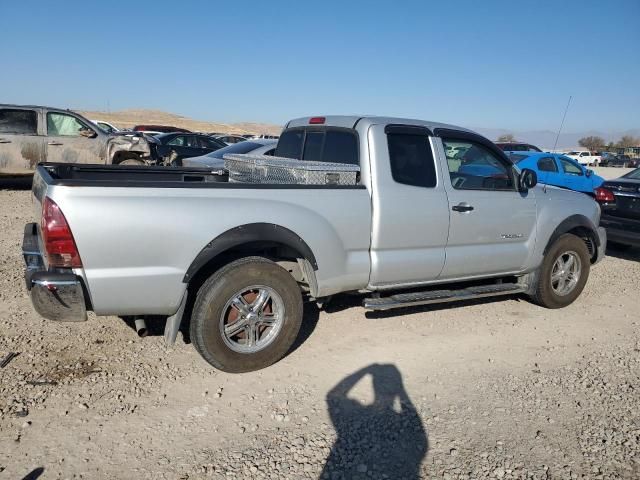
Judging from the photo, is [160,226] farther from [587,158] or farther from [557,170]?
[587,158]

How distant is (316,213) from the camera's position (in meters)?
3.76

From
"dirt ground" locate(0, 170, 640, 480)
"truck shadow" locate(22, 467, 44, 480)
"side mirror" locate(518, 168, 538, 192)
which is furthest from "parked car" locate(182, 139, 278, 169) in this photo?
"truck shadow" locate(22, 467, 44, 480)

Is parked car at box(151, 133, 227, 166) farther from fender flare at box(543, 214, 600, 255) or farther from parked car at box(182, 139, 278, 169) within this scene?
fender flare at box(543, 214, 600, 255)

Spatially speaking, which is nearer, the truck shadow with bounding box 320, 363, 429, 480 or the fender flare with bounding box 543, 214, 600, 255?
the truck shadow with bounding box 320, 363, 429, 480

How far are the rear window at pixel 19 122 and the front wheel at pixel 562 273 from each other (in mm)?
11275

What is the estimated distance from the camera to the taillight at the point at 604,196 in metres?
7.76

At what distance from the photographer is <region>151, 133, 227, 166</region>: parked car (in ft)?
48.1

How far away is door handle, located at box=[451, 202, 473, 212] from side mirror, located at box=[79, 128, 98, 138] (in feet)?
33.0

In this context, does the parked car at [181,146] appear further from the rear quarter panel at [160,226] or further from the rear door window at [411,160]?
the rear quarter panel at [160,226]

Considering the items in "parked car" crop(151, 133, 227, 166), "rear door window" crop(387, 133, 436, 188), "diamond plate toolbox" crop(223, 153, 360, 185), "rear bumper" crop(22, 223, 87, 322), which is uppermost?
"rear door window" crop(387, 133, 436, 188)

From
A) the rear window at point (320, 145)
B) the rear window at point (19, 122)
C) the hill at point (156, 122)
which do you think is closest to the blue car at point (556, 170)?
the rear window at point (320, 145)

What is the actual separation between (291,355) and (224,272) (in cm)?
104

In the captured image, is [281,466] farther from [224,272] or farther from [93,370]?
[93,370]

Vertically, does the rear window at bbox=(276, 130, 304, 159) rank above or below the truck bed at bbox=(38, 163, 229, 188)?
above
